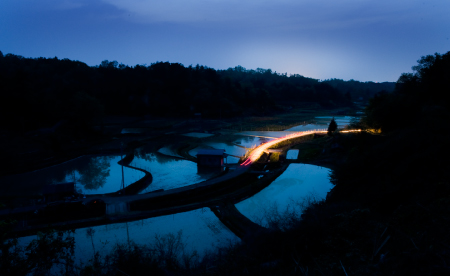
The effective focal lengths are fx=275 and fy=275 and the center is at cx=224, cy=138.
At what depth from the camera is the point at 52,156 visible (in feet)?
74.4

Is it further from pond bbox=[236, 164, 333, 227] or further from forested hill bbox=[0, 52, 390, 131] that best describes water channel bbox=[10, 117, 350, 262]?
forested hill bbox=[0, 52, 390, 131]

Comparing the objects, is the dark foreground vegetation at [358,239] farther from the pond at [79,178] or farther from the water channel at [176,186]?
the pond at [79,178]

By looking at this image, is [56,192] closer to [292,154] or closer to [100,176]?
[100,176]

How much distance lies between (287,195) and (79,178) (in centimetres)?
1327

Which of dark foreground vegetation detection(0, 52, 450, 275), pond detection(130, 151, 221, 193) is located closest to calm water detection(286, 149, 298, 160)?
pond detection(130, 151, 221, 193)

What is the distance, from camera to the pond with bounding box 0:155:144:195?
15.7 m

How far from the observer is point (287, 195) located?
590 inches

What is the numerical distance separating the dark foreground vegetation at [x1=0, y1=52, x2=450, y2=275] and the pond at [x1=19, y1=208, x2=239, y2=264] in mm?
864

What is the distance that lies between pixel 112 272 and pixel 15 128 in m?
31.5

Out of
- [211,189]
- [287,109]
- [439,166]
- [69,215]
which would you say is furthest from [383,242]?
[287,109]

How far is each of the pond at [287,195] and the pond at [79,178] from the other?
7905 mm

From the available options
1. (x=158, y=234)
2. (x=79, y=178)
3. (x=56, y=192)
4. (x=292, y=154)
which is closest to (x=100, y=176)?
(x=79, y=178)

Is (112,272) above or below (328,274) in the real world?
below

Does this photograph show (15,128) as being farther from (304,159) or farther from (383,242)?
(383,242)
